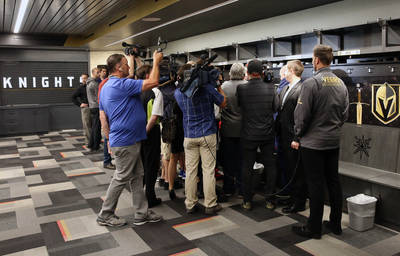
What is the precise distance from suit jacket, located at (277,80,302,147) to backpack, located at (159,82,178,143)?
1.01 m

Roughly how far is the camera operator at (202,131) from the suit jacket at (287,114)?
57 cm

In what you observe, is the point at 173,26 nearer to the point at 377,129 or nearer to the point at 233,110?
the point at 233,110

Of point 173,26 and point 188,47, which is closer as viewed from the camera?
point 173,26

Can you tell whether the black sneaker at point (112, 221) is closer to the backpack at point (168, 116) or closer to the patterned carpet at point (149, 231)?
the patterned carpet at point (149, 231)

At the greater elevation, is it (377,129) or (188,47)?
(188,47)

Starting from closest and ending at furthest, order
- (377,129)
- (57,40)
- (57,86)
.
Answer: (377,129)
(57,86)
(57,40)

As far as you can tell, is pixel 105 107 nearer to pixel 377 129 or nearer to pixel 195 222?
pixel 195 222

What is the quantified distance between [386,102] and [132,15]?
183 inches

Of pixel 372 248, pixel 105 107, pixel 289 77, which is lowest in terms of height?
pixel 372 248

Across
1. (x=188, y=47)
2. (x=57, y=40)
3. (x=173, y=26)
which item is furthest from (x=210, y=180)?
(x=57, y=40)

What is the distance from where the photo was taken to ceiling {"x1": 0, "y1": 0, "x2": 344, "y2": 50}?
203 inches

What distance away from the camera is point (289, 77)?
10.9 ft

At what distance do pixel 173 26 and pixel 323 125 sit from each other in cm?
508

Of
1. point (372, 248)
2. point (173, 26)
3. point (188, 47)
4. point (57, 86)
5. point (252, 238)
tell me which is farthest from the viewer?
point (57, 86)
